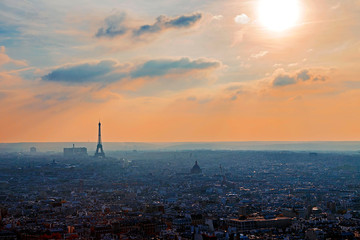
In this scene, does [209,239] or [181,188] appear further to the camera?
[181,188]

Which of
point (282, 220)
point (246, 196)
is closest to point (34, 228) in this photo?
point (282, 220)

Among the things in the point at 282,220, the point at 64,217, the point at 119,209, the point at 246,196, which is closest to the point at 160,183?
the point at 246,196

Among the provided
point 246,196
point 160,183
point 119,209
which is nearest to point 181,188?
point 160,183

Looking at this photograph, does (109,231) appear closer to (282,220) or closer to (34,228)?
(34,228)

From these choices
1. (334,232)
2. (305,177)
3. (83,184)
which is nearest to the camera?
(334,232)

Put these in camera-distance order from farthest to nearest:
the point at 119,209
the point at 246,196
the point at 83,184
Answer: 1. the point at 83,184
2. the point at 246,196
3. the point at 119,209

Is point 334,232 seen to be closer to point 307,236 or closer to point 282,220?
point 307,236

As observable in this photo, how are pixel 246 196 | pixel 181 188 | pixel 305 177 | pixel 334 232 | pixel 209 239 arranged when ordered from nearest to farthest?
pixel 209 239, pixel 334 232, pixel 246 196, pixel 181 188, pixel 305 177

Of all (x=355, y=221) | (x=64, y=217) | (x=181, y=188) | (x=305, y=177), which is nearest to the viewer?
(x=355, y=221)

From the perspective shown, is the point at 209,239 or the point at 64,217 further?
the point at 64,217
